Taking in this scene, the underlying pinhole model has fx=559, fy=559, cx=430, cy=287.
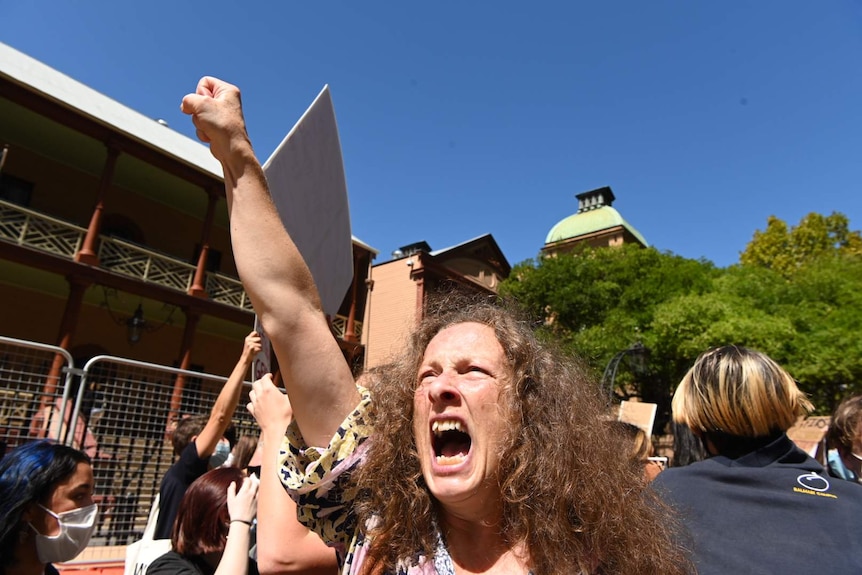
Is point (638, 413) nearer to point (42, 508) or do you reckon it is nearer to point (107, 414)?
point (42, 508)

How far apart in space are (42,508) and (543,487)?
2.30 metres

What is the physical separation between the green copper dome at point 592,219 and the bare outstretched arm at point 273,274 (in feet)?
130

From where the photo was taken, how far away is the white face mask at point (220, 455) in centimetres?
508

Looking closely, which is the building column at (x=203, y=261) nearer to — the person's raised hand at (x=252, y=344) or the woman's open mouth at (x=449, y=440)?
the person's raised hand at (x=252, y=344)

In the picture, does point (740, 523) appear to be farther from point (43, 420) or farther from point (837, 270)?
point (837, 270)

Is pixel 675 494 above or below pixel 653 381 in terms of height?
below

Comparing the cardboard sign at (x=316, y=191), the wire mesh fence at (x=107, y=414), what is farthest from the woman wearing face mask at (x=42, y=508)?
the wire mesh fence at (x=107, y=414)

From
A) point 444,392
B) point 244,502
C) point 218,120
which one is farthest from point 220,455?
point 218,120

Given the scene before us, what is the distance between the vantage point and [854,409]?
132 inches

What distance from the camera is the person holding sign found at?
53.6 inches

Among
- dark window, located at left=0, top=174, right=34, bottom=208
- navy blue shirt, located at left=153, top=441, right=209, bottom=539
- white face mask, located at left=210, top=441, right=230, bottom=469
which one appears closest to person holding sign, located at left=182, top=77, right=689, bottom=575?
navy blue shirt, located at left=153, top=441, right=209, bottom=539

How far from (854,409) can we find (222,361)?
58.8 ft

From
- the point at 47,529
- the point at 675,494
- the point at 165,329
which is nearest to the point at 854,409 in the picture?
the point at 675,494

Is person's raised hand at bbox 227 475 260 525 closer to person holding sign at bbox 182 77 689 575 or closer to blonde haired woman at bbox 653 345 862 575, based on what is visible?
person holding sign at bbox 182 77 689 575
